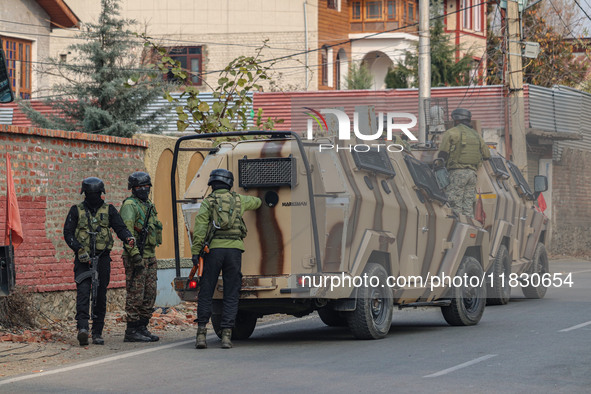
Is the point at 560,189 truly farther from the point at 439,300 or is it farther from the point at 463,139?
the point at 439,300

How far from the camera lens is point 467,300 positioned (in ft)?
45.6

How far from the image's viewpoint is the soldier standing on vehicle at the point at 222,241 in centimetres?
1155

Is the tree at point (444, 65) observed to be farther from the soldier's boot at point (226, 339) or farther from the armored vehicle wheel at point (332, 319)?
the soldier's boot at point (226, 339)

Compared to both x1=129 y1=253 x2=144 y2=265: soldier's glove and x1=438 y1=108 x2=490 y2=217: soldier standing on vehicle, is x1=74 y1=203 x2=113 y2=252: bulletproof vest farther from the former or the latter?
x1=438 y1=108 x2=490 y2=217: soldier standing on vehicle

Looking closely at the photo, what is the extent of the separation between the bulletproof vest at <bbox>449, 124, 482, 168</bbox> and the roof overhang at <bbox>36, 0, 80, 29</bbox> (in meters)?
19.7

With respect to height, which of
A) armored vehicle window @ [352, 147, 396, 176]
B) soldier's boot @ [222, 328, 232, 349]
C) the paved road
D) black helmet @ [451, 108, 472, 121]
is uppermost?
black helmet @ [451, 108, 472, 121]

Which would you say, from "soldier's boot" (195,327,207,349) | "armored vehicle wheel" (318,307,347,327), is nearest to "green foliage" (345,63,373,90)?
"armored vehicle wheel" (318,307,347,327)

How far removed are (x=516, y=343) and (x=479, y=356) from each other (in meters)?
1.14

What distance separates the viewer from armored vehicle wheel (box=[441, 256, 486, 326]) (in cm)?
1360

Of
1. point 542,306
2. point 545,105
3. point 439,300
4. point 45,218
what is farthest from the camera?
point 545,105

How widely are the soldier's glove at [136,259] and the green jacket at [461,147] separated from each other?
4.66 meters

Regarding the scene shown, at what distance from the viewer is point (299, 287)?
37.6 ft

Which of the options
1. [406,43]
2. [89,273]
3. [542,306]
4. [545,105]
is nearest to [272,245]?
[89,273]

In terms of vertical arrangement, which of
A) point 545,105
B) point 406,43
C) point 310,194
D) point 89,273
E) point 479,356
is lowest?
point 479,356
